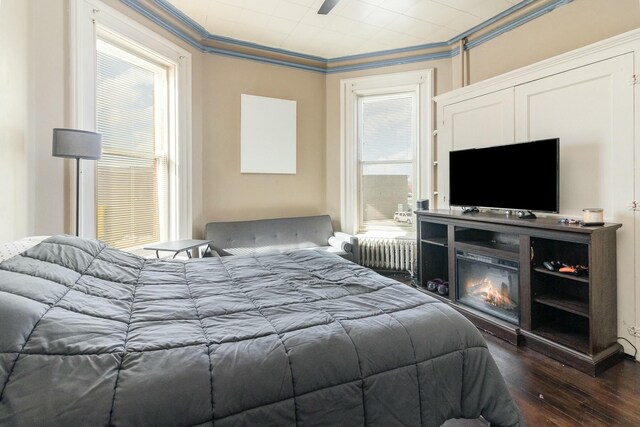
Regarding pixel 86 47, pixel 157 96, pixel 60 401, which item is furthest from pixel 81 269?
pixel 157 96

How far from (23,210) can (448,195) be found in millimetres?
3767

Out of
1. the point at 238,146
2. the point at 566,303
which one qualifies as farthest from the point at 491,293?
the point at 238,146

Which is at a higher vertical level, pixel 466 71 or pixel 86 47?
pixel 466 71

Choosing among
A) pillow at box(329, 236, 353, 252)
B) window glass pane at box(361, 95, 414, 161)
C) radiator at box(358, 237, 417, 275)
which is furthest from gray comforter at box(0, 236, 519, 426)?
window glass pane at box(361, 95, 414, 161)

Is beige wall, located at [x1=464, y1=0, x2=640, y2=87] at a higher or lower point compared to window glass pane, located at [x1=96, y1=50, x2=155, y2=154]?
higher

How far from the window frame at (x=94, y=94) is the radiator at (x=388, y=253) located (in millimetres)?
2135

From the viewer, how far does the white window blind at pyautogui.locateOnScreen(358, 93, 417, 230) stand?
4367 millimetres

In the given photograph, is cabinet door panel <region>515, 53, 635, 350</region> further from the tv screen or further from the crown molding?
the crown molding

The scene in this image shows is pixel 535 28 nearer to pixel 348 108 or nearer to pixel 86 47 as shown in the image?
pixel 348 108

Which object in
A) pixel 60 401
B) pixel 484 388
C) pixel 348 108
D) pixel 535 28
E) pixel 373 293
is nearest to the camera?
pixel 60 401

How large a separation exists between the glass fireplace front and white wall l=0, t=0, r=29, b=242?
339 centimetres

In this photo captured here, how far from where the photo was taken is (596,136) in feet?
8.10

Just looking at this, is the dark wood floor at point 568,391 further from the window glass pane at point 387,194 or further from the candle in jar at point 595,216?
the window glass pane at point 387,194

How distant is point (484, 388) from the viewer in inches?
53.1
